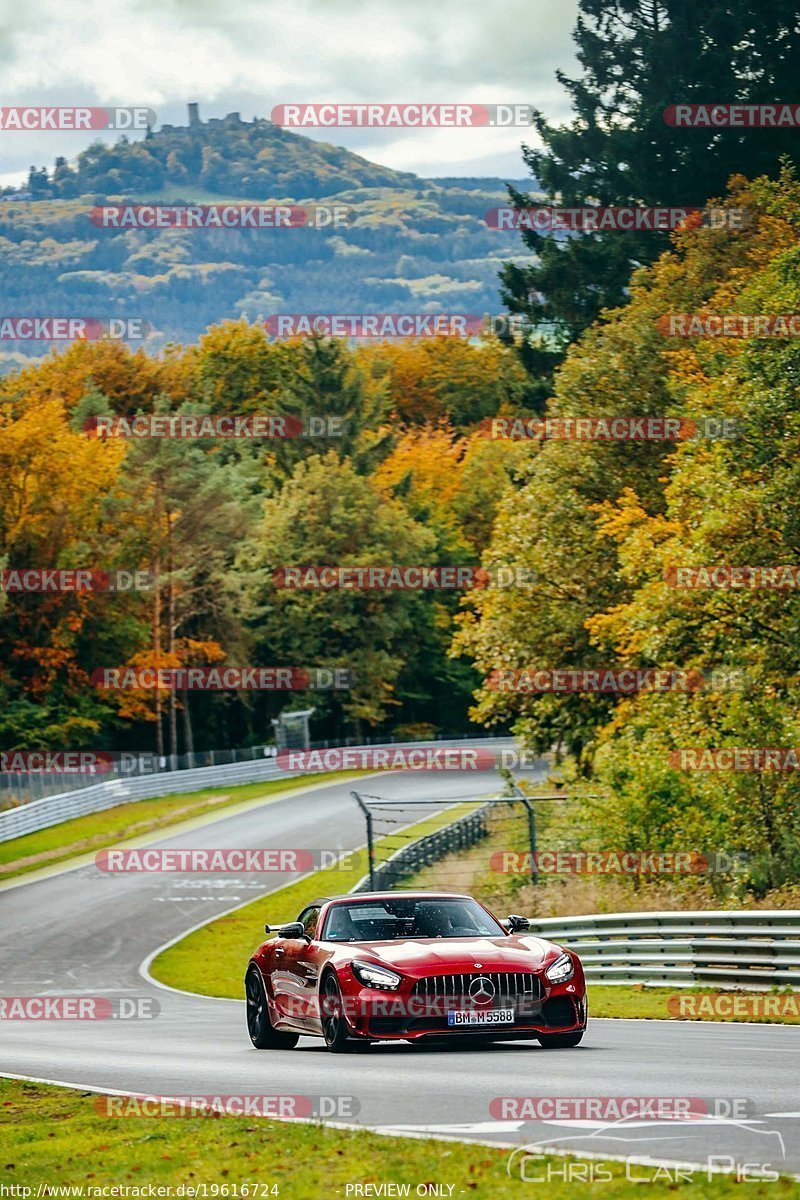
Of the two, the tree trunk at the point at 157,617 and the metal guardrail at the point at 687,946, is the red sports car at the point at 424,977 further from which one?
the tree trunk at the point at 157,617

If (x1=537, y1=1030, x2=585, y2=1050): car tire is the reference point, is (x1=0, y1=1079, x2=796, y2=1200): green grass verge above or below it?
above

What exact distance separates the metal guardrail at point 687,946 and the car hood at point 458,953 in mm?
5743

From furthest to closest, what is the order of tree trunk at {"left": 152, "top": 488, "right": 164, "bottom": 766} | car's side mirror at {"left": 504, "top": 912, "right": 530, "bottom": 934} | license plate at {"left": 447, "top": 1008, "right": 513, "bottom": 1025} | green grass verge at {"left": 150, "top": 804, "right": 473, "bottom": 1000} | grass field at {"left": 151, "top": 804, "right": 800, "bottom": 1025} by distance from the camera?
1. tree trunk at {"left": 152, "top": 488, "right": 164, "bottom": 766}
2. green grass verge at {"left": 150, "top": 804, "right": 473, "bottom": 1000}
3. grass field at {"left": 151, "top": 804, "right": 800, "bottom": 1025}
4. car's side mirror at {"left": 504, "top": 912, "right": 530, "bottom": 934}
5. license plate at {"left": 447, "top": 1008, "right": 513, "bottom": 1025}

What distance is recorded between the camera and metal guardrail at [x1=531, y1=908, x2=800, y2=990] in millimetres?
19422

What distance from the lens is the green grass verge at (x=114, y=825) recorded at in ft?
166

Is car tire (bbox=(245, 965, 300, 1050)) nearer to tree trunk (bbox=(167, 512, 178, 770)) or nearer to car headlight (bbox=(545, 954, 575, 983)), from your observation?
car headlight (bbox=(545, 954, 575, 983))

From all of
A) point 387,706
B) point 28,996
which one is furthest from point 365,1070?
point 387,706

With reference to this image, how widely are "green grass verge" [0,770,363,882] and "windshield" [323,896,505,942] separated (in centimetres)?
3362

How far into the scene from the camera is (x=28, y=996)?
95.1 ft

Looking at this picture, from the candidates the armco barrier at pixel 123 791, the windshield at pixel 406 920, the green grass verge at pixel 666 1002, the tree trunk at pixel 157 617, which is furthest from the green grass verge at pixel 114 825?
the windshield at pixel 406 920

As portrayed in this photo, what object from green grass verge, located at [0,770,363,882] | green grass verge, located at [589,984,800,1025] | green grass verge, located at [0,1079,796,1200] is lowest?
green grass verge, located at [0,770,363,882]

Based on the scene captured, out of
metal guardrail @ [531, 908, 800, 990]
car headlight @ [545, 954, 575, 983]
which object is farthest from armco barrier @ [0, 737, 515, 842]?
car headlight @ [545, 954, 575, 983]

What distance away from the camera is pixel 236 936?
3741 cm

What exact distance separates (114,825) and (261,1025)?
41.6m
